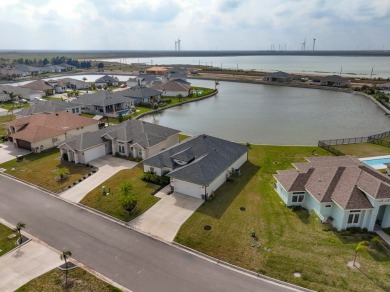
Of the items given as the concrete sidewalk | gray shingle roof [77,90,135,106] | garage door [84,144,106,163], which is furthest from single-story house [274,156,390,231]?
gray shingle roof [77,90,135,106]

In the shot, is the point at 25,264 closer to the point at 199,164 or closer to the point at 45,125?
the point at 199,164

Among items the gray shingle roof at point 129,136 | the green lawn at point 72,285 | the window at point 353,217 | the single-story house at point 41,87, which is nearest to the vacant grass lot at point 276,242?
the window at point 353,217

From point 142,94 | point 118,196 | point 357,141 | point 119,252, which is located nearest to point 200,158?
point 118,196

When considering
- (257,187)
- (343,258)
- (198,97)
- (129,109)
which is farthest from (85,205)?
(198,97)

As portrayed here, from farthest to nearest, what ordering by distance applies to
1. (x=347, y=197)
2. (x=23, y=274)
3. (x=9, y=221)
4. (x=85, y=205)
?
1. (x=85, y=205)
2. (x=9, y=221)
3. (x=347, y=197)
4. (x=23, y=274)

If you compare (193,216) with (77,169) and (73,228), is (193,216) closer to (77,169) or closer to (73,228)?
(73,228)

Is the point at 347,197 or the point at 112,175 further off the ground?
the point at 347,197

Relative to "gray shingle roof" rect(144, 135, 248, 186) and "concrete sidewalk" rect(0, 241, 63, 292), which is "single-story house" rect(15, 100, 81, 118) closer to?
"gray shingle roof" rect(144, 135, 248, 186)
